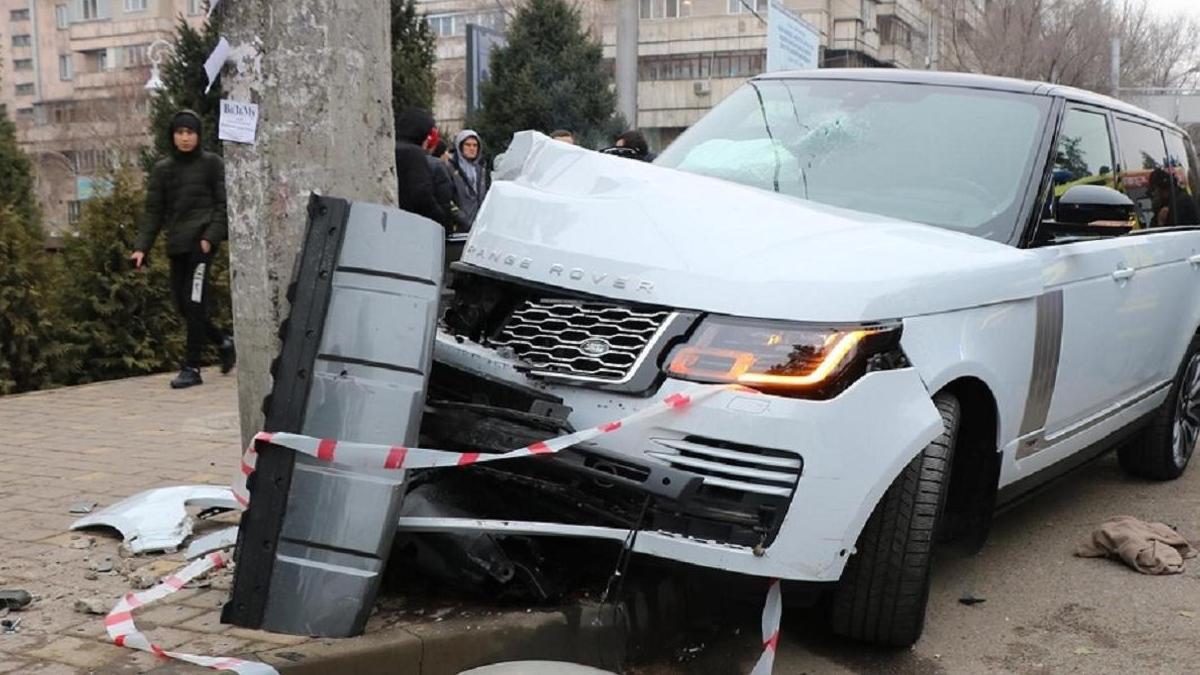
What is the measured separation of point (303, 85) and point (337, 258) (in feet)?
2.96

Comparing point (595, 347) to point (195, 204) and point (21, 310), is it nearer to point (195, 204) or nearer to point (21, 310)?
point (195, 204)

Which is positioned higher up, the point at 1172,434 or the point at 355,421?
the point at 355,421

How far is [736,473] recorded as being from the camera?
9.32ft

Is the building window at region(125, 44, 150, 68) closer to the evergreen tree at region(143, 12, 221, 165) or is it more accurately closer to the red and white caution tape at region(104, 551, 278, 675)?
the evergreen tree at region(143, 12, 221, 165)

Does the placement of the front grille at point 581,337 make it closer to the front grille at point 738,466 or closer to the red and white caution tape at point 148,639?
the front grille at point 738,466

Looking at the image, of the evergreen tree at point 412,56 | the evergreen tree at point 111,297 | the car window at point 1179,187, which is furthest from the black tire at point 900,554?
the evergreen tree at point 412,56

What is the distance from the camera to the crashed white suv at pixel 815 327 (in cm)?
287

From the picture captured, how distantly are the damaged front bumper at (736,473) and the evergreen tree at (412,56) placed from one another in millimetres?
10909

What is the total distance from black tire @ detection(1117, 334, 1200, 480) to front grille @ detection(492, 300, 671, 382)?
3657 mm

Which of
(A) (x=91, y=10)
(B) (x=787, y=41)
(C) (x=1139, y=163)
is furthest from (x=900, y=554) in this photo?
(A) (x=91, y=10)

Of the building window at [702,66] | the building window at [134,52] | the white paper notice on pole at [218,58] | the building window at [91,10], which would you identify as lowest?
the white paper notice on pole at [218,58]

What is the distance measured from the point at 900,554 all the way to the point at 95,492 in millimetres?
3197

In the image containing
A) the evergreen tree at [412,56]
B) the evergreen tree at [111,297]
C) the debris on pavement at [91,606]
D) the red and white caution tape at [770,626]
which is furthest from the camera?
the evergreen tree at [412,56]

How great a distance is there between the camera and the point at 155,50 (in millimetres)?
14234
